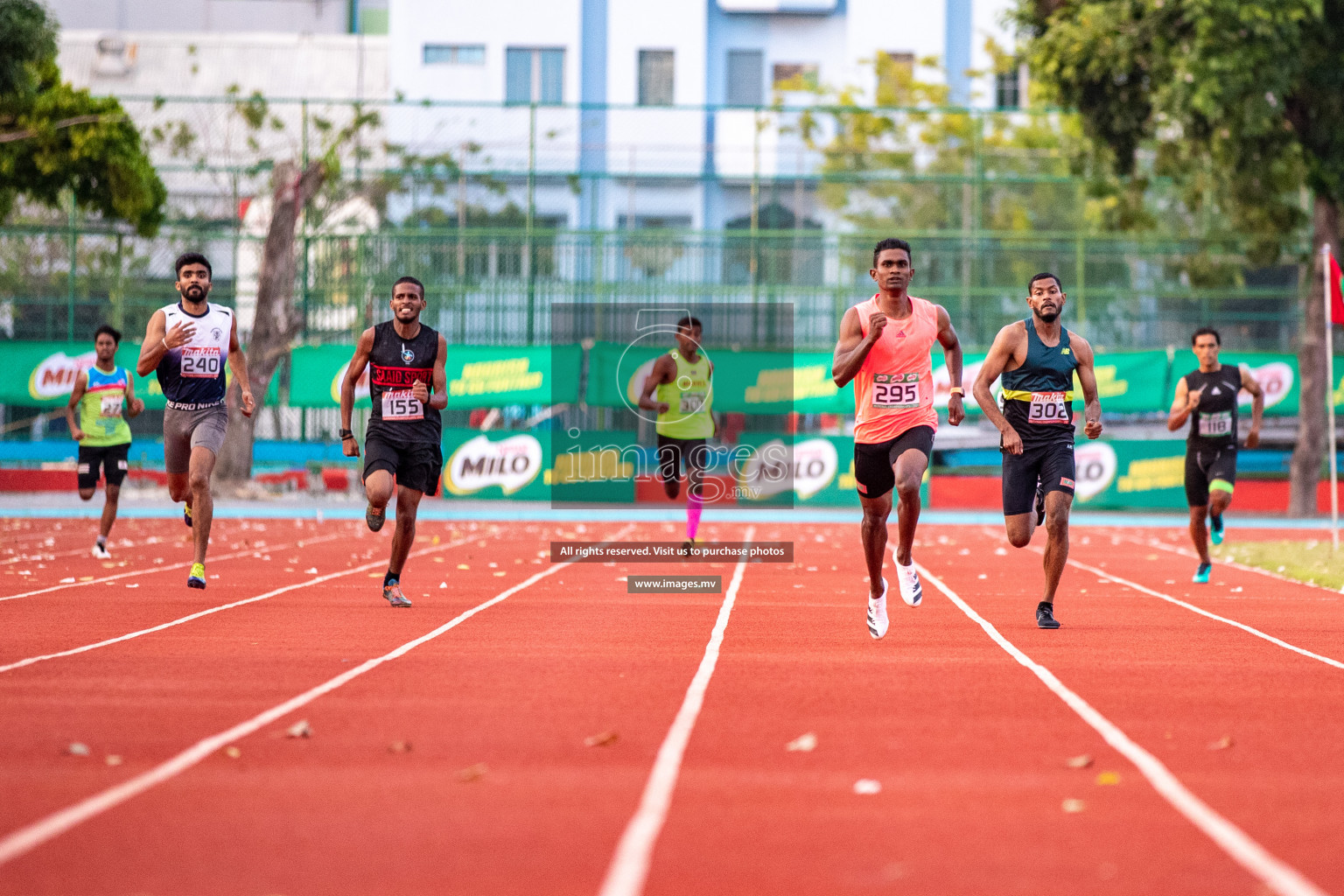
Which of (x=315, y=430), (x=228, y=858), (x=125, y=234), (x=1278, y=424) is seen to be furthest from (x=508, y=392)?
(x=228, y=858)

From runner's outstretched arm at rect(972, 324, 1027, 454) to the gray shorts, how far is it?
5.03 metres

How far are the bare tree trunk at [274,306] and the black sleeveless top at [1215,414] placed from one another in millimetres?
16811

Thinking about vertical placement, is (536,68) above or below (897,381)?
above

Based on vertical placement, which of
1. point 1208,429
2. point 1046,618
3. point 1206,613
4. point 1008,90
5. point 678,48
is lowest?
point 1206,613

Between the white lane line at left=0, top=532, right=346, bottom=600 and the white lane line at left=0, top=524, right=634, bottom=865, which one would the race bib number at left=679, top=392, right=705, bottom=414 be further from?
the white lane line at left=0, top=524, right=634, bottom=865

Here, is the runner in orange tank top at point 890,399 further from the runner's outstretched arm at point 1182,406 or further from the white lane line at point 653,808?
the runner's outstretched arm at point 1182,406

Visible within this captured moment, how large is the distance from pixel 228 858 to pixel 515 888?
2.57 feet

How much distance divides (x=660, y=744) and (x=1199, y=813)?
73.5 inches

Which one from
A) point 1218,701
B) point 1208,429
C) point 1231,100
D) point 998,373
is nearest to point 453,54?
point 1231,100

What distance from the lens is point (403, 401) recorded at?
1073 centimetres

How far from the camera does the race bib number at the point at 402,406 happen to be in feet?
35.2

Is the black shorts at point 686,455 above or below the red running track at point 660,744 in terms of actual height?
above

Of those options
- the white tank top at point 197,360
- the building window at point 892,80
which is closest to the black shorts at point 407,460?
the white tank top at point 197,360

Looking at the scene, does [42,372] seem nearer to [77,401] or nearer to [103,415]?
[77,401]
